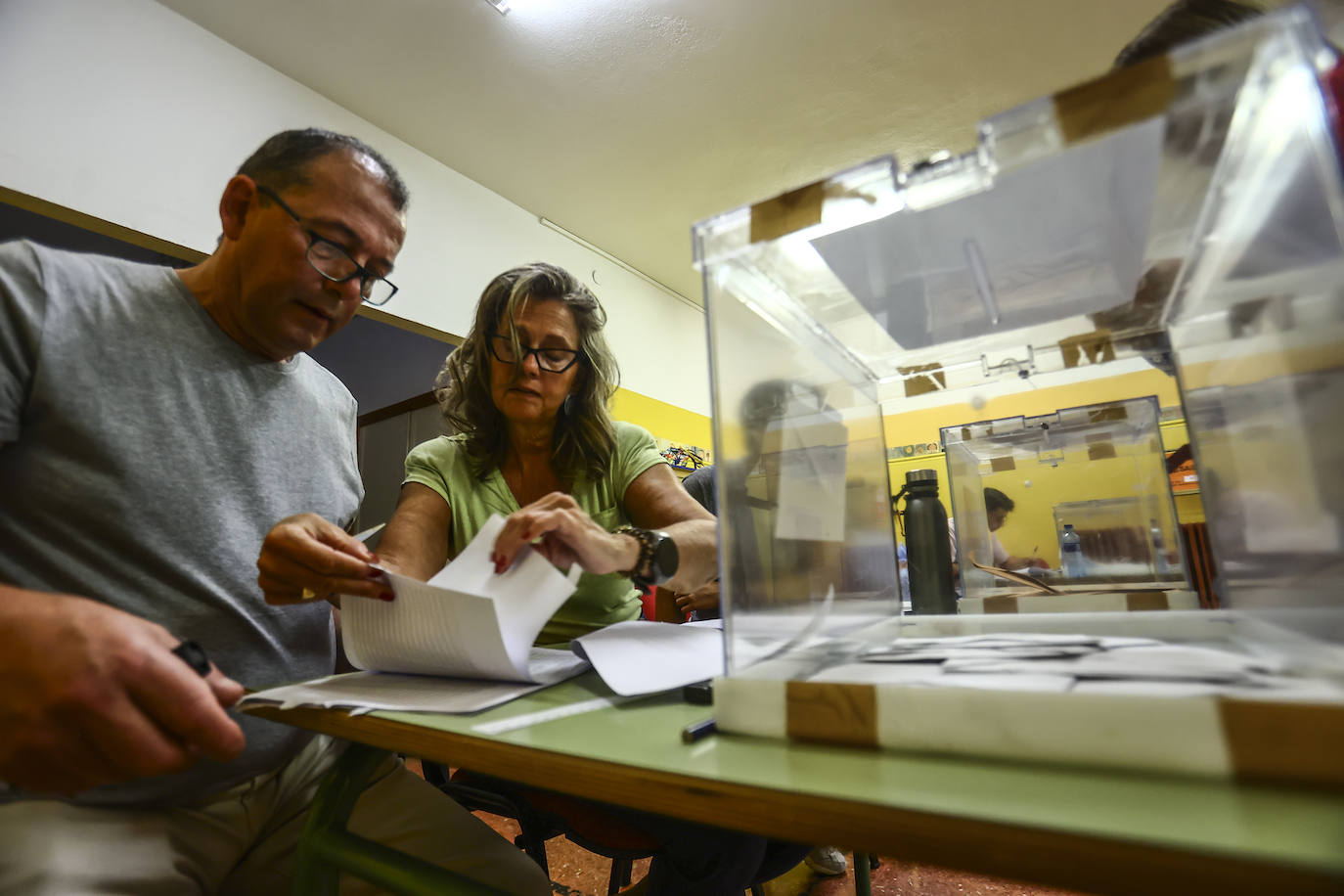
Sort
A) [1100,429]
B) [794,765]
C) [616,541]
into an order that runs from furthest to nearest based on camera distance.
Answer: [1100,429]
[616,541]
[794,765]

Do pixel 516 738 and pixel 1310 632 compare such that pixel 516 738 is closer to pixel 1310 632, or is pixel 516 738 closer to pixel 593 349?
pixel 1310 632

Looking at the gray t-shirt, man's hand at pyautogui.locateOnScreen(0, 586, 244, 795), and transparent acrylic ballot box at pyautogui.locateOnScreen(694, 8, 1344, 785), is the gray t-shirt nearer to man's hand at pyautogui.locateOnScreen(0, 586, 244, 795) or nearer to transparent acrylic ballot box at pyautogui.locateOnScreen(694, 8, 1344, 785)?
man's hand at pyautogui.locateOnScreen(0, 586, 244, 795)

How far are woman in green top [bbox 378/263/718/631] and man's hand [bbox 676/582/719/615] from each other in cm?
32

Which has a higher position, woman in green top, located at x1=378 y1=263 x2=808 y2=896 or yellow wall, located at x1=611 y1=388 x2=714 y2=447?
yellow wall, located at x1=611 y1=388 x2=714 y2=447

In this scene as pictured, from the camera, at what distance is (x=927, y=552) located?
81 cm

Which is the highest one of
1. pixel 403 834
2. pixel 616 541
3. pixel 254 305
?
pixel 254 305

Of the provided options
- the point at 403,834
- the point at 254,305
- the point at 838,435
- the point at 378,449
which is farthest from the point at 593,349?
the point at 378,449

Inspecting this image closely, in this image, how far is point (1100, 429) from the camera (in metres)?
0.84

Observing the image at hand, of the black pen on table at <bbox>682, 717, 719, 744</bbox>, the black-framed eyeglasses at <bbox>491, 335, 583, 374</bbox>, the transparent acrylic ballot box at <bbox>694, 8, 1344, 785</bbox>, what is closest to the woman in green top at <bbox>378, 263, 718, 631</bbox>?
the black-framed eyeglasses at <bbox>491, 335, 583, 374</bbox>

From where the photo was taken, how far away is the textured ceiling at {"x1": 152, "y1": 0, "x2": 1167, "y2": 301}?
2.19m

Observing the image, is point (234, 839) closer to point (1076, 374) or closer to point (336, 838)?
point (336, 838)

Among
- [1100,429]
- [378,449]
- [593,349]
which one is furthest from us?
[378,449]

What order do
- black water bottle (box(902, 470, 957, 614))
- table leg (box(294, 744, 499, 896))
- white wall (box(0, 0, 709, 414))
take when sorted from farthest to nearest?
white wall (box(0, 0, 709, 414)) → black water bottle (box(902, 470, 957, 614)) → table leg (box(294, 744, 499, 896))

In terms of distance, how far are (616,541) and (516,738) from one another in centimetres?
31
